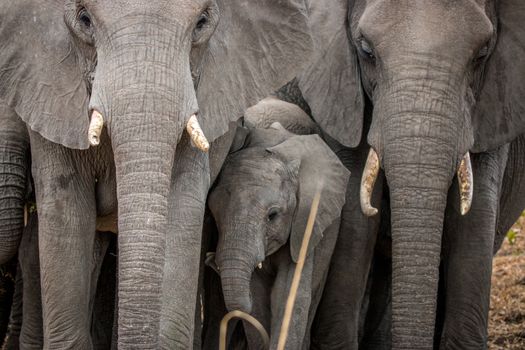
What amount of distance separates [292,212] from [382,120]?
31.7 inches

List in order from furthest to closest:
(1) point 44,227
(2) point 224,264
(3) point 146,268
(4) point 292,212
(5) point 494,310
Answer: (5) point 494,310 < (4) point 292,212 < (2) point 224,264 < (1) point 44,227 < (3) point 146,268

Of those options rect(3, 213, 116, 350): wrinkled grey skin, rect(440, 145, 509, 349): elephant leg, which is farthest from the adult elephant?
rect(440, 145, 509, 349): elephant leg

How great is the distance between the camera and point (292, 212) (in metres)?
8.76

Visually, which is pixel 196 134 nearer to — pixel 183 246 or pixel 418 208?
pixel 183 246

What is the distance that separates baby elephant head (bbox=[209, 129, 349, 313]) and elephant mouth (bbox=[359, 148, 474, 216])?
46 cm

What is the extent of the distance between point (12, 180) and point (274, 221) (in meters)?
1.40

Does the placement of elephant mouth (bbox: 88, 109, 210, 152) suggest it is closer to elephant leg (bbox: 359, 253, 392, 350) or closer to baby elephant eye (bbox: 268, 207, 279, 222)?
baby elephant eye (bbox: 268, 207, 279, 222)

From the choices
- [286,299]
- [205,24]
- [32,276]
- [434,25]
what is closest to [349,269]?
[286,299]

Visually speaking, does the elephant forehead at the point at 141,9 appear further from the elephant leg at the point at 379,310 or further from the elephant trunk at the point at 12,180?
the elephant leg at the point at 379,310

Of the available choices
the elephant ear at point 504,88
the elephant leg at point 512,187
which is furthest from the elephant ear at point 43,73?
the elephant leg at point 512,187

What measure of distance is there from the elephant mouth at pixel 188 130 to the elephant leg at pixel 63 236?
0.72 metres

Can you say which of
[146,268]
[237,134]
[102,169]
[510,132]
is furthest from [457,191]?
[146,268]

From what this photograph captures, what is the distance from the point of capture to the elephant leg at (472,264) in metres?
8.89

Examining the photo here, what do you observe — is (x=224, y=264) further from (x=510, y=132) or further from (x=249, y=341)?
(x=510, y=132)
